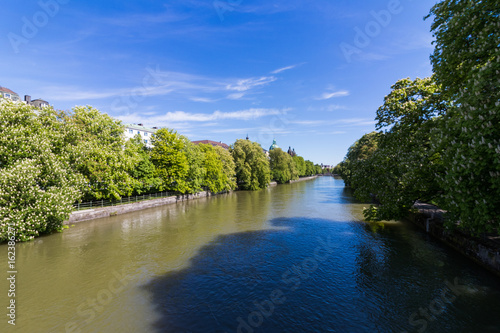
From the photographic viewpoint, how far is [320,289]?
12.4m

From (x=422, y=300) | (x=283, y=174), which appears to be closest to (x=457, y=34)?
(x=422, y=300)

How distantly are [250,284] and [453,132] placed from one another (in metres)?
11.9

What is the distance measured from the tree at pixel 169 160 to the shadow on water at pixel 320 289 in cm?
3057

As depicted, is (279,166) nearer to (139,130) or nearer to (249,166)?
(249,166)

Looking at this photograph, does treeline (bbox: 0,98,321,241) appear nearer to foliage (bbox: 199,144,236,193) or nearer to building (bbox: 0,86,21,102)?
foliage (bbox: 199,144,236,193)

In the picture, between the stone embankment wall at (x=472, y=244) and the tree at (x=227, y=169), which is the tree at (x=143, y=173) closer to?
the tree at (x=227, y=169)

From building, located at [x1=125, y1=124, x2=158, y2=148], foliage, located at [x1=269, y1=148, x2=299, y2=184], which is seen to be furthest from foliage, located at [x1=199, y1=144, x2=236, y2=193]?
foliage, located at [x1=269, y1=148, x2=299, y2=184]

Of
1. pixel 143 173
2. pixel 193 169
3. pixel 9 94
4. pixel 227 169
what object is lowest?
pixel 143 173

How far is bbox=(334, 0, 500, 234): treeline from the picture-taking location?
8.36m

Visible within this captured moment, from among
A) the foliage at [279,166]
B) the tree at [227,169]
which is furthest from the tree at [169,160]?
the foliage at [279,166]

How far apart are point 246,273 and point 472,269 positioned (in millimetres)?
13509
